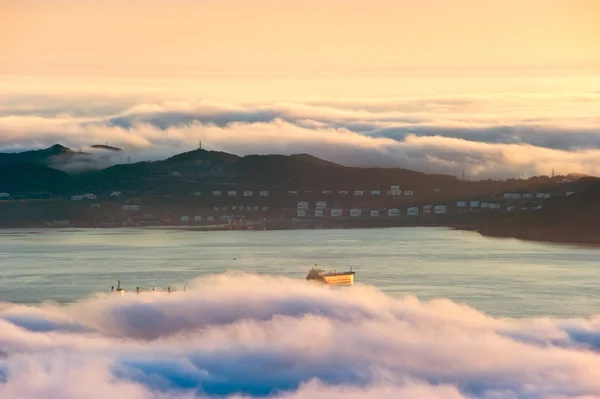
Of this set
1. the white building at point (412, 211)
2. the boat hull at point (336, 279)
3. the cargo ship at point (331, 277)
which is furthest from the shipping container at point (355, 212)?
the boat hull at point (336, 279)

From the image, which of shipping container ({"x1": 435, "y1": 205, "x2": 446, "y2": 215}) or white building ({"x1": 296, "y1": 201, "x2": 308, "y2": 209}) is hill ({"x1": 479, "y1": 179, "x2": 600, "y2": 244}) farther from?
white building ({"x1": 296, "y1": 201, "x2": 308, "y2": 209})

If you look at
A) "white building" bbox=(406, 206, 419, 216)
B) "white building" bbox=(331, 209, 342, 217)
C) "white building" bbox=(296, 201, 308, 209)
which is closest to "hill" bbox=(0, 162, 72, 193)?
"white building" bbox=(296, 201, 308, 209)

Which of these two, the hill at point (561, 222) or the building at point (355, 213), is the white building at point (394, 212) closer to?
the building at point (355, 213)

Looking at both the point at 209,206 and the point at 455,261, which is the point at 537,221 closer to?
the point at 455,261

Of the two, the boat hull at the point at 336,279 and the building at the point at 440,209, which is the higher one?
the building at the point at 440,209

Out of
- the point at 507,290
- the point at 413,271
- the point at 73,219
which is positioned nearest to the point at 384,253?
the point at 413,271

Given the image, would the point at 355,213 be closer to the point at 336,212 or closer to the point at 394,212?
the point at 336,212

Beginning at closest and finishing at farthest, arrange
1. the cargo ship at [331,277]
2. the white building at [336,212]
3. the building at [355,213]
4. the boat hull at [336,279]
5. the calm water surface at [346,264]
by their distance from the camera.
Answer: the calm water surface at [346,264] → the boat hull at [336,279] → the cargo ship at [331,277] → the building at [355,213] → the white building at [336,212]

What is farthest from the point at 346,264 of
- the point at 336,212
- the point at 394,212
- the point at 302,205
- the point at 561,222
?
the point at 302,205
